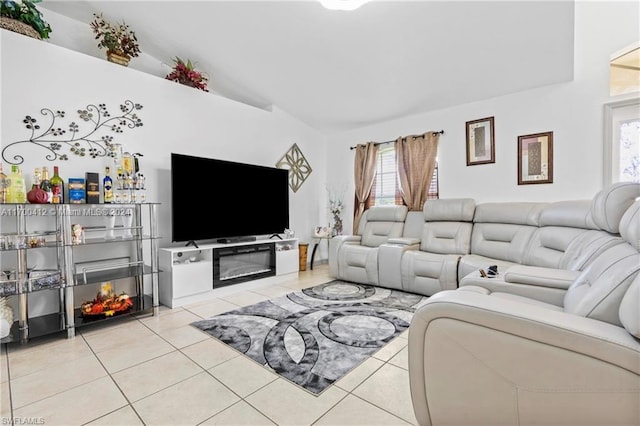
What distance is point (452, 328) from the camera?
1.03 meters

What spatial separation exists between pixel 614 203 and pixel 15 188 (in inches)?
155

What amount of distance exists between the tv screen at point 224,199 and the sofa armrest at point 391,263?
1.46m

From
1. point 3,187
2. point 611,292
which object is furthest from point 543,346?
point 3,187

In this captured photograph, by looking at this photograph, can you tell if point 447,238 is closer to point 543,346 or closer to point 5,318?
point 543,346

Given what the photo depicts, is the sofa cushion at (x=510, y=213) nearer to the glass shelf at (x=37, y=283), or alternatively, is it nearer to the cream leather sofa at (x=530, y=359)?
the cream leather sofa at (x=530, y=359)

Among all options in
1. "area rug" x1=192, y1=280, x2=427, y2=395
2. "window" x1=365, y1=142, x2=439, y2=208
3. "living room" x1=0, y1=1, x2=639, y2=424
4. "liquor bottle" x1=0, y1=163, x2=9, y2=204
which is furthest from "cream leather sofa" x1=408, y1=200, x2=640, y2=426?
"window" x1=365, y1=142, x2=439, y2=208

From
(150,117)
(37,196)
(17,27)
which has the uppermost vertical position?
(17,27)

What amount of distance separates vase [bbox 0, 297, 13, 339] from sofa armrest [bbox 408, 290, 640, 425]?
8.87 ft

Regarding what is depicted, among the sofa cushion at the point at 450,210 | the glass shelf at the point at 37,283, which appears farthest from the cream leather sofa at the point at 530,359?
the glass shelf at the point at 37,283

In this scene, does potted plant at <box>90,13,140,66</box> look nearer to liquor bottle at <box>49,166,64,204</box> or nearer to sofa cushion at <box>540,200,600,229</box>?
liquor bottle at <box>49,166,64,204</box>

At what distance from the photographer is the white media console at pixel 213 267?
9.77ft

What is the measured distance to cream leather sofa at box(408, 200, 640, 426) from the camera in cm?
82

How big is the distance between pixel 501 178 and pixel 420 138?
117cm

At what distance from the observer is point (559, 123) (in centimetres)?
323
